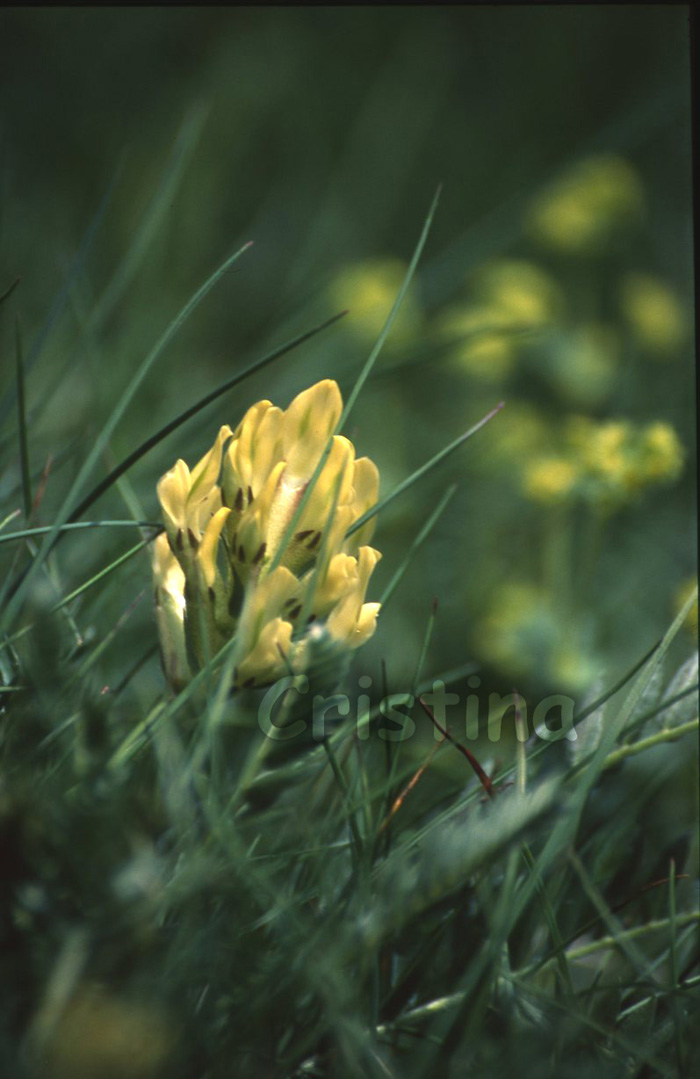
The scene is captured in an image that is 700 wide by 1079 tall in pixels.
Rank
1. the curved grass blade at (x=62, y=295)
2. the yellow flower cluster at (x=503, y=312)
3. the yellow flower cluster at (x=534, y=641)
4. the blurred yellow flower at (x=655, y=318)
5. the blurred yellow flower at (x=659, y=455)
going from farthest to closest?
the blurred yellow flower at (x=655, y=318) → the yellow flower cluster at (x=503, y=312) → the yellow flower cluster at (x=534, y=641) → the blurred yellow flower at (x=659, y=455) → the curved grass blade at (x=62, y=295)

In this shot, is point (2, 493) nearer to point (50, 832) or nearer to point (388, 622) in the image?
point (50, 832)

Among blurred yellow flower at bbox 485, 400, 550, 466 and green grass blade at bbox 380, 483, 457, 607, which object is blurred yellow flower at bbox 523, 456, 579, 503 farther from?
green grass blade at bbox 380, 483, 457, 607

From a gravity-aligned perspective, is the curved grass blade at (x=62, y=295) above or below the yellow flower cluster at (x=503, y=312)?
above

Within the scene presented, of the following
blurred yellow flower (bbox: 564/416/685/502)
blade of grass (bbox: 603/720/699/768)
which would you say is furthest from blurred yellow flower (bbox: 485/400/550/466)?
blade of grass (bbox: 603/720/699/768)

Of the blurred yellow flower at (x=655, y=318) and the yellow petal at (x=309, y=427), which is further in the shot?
the blurred yellow flower at (x=655, y=318)

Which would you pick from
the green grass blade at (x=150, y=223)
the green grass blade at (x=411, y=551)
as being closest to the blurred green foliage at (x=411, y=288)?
the green grass blade at (x=150, y=223)

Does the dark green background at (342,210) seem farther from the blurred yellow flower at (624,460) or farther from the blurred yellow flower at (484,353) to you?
the blurred yellow flower at (624,460)

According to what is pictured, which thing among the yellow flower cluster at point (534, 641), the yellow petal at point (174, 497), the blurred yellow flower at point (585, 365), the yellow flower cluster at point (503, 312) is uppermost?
the yellow petal at point (174, 497)
